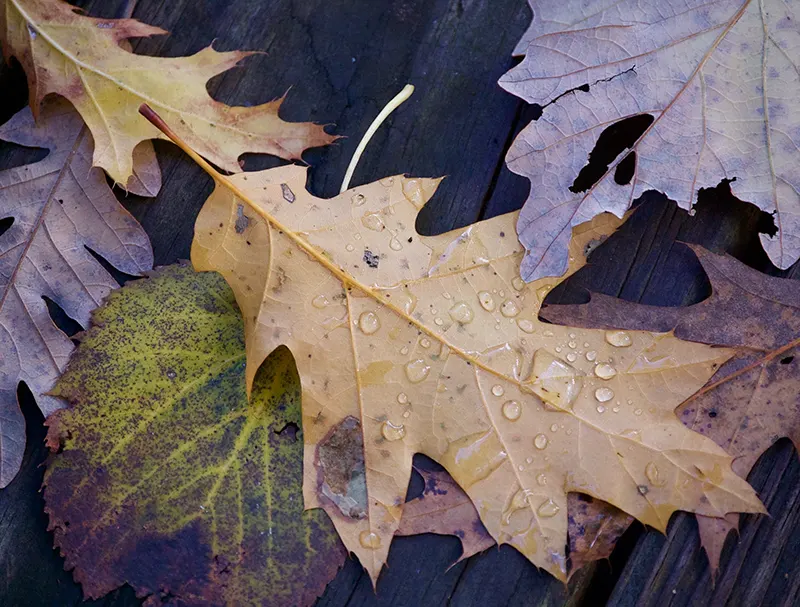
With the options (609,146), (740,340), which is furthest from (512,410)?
(609,146)

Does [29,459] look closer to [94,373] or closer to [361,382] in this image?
[94,373]

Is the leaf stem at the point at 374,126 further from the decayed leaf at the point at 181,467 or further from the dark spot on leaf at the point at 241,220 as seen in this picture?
the decayed leaf at the point at 181,467

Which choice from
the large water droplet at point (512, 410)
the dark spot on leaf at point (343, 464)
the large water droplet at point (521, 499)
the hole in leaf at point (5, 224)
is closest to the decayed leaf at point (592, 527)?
the large water droplet at point (521, 499)

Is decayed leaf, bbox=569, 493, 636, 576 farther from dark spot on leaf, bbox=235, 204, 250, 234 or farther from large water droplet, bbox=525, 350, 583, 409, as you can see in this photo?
dark spot on leaf, bbox=235, 204, 250, 234

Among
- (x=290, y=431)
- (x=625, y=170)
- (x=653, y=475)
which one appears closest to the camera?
(x=653, y=475)

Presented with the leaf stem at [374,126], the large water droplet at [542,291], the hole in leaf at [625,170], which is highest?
the hole in leaf at [625,170]

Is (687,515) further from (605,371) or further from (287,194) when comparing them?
(287,194)

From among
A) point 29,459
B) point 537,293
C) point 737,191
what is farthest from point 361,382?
point 737,191
